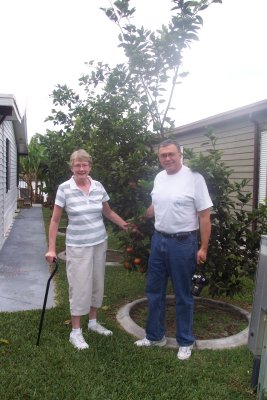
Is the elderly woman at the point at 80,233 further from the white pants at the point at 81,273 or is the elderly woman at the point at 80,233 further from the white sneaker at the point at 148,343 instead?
the white sneaker at the point at 148,343

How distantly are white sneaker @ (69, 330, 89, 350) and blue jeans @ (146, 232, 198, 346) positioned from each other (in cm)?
62

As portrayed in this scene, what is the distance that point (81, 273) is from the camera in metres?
3.93

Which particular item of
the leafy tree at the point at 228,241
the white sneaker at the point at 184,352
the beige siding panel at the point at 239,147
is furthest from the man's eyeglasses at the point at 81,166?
the beige siding panel at the point at 239,147

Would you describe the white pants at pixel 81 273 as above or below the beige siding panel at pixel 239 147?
below

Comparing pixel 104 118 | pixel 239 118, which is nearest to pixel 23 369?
pixel 104 118

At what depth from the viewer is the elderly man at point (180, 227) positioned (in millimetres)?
3674

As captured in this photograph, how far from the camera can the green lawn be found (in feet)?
10.6

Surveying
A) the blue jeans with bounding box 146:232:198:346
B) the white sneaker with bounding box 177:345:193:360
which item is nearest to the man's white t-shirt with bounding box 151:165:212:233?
the blue jeans with bounding box 146:232:198:346

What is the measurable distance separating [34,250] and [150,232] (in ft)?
15.7

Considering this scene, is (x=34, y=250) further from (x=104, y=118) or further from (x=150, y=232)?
(x=150, y=232)

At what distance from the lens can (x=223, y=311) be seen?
521 centimetres

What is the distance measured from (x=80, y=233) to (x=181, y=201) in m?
0.98

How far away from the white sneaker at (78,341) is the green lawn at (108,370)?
60mm

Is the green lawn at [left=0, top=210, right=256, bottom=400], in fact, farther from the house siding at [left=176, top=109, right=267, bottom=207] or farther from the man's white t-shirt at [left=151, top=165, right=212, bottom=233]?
the house siding at [left=176, top=109, right=267, bottom=207]
